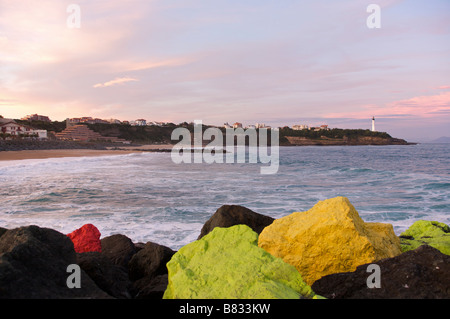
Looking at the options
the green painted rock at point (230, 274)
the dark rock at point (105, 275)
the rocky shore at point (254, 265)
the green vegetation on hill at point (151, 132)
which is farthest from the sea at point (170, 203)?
the green vegetation on hill at point (151, 132)

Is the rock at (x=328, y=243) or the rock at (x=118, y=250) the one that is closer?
the rock at (x=328, y=243)

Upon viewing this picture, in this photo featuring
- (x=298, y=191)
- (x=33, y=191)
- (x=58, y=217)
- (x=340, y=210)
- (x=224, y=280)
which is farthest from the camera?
(x=298, y=191)

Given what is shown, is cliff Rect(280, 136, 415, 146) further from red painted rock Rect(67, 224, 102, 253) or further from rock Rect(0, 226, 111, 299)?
rock Rect(0, 226, 111, 299)

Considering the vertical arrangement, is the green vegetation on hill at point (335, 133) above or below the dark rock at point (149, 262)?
above

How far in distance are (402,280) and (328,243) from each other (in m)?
0.91

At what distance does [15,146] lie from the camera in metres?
53.9

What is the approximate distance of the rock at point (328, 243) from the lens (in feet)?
12.1

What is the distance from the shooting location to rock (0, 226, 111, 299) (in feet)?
8.18

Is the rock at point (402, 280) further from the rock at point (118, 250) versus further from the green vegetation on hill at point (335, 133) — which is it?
the green vegetation on hill at point (335, 133)

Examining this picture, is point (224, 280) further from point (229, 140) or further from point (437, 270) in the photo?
point (229, 140)

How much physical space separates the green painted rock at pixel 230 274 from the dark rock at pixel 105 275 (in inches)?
26.6
